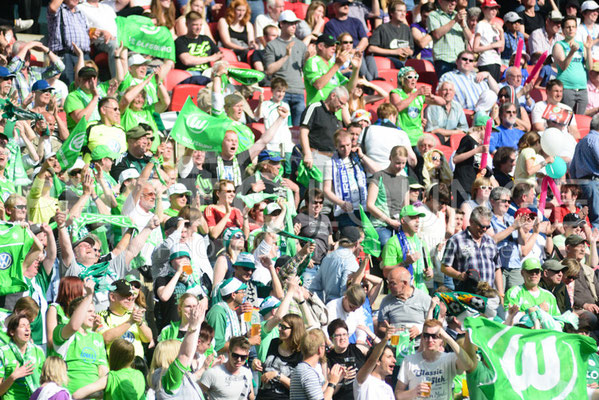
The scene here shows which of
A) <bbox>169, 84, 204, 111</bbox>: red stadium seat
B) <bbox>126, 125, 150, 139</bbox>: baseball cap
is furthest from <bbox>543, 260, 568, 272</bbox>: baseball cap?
<bbox>169, 84, 204, 111</bbox>: red stadium seat

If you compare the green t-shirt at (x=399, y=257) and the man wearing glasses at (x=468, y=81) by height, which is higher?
the green t-shirt at (x=399, y=257)

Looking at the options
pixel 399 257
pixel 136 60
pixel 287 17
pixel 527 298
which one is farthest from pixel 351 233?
pixel 287 17

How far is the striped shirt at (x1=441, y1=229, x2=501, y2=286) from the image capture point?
1053cm

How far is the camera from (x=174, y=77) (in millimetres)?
12797

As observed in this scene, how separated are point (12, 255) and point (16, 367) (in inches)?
46.5

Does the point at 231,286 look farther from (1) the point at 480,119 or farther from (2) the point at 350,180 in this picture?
(1) the point at 480,119

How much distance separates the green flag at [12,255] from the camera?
8.79m

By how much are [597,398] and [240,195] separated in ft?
11.1

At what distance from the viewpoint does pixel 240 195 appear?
10734 mm

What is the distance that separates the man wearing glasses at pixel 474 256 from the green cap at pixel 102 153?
289 cm

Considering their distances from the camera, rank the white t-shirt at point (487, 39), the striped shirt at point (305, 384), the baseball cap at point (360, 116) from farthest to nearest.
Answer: the white t-shirt at point (487, 39) < the baseball cap at point (360, 116) < the striped shirt at point (305, 384)

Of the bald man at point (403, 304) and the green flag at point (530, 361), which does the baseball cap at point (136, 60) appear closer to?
the bald man at point (403, 304)

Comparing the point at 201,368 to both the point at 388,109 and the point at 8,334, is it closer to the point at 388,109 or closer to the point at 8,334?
the point at 8,334

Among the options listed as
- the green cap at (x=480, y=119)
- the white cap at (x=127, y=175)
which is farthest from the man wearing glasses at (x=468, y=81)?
the white cap at (x=127, y=175)
